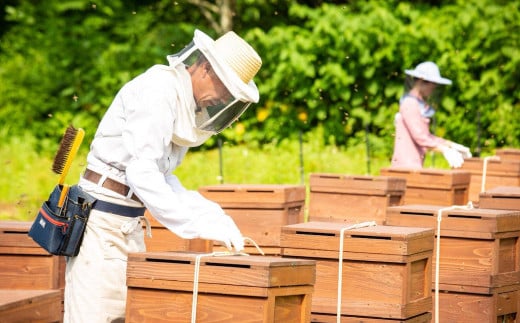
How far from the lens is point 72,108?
631 inches

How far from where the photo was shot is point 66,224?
3.91 m

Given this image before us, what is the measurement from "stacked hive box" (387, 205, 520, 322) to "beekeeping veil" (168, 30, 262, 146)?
1.72 metres

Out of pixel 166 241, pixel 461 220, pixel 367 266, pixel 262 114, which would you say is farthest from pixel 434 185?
pixel 262 114

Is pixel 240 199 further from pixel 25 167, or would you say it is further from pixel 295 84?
pixel 295 84

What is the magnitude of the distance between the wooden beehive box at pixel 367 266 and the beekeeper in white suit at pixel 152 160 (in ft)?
2.39

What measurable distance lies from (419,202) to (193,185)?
441cm

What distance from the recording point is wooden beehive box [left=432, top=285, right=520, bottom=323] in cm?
514

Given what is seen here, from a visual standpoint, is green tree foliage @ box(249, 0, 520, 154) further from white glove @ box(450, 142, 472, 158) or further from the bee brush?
the bee brush

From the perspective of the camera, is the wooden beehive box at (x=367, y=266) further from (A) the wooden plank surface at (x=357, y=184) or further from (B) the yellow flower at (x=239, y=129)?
(B) the yellow flower at (x=239, y=129)

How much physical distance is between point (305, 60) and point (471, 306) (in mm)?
8947

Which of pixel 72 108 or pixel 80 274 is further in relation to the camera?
pixel 72 108

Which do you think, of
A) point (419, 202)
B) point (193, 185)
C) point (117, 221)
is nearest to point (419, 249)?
point (117, 221)

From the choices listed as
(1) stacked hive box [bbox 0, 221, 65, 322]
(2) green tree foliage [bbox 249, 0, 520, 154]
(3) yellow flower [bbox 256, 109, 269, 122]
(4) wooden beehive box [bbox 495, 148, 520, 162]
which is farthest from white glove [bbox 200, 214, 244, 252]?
(3) yellow flower [bbox 256, 109, 269, 122]

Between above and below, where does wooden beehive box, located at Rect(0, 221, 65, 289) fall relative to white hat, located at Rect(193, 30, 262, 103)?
below
